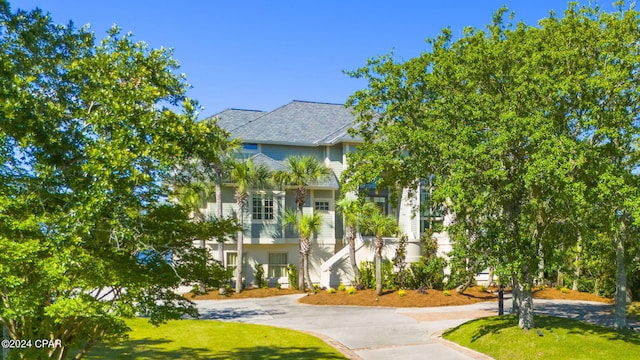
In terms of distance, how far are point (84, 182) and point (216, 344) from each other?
1061 cm

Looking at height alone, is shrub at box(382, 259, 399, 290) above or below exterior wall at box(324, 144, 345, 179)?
below

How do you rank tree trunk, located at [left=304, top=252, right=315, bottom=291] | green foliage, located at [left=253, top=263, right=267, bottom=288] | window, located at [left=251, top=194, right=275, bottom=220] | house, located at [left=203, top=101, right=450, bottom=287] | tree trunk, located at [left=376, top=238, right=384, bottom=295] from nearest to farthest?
tree trunk, located at [left=376, top=238, right=384, bottom=295], tree trunk, located at [left=304, top=252, right=315, bottom=291], green foliage, located at [left=253, top=263, right=267, bottom=288], house, located at [left=203, top=101, right=450, bottom=287], window, located at [left=251, top=194, right=275, bottom=220]

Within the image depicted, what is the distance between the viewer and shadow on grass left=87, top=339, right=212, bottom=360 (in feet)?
51.8

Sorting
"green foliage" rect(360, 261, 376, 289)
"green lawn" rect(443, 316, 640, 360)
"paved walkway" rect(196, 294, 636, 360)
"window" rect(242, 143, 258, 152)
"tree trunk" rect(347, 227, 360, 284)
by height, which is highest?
"window" rect(242, 143, 258, 152)

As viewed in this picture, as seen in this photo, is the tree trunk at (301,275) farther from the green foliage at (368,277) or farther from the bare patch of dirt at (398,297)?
the green foliage at (368,277)

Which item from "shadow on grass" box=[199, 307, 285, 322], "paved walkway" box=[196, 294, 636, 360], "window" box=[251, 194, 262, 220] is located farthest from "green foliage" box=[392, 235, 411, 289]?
"window" box=[251, 194, 262, 220]

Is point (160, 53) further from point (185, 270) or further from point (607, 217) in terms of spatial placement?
point (607, 217)

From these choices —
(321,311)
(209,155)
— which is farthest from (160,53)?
(321,311)

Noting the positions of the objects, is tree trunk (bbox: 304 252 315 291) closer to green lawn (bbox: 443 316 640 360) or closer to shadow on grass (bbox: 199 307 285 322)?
shadow on grass (bbox: 199 307 285 322)

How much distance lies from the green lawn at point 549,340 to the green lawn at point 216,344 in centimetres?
488

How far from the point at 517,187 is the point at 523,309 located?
14.6 feet

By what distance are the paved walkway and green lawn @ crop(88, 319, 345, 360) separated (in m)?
1.04

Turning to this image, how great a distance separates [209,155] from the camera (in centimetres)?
1020

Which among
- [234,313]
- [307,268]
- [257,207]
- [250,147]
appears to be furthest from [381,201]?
[234,313]
